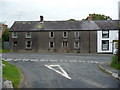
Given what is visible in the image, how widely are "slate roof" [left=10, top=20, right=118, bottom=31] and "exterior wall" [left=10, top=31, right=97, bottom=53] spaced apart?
1173 mm

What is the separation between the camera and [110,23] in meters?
39.4

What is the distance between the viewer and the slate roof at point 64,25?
127 ft

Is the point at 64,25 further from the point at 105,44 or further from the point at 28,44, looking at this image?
the point at 105,44

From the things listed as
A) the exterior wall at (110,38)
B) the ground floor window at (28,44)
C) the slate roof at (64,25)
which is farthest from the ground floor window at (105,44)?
the ground floor window at (28,44)

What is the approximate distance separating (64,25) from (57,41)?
13.9 feet

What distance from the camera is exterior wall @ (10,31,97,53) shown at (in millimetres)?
38156

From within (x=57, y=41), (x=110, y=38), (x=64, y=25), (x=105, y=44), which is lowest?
(x=105, y=44)

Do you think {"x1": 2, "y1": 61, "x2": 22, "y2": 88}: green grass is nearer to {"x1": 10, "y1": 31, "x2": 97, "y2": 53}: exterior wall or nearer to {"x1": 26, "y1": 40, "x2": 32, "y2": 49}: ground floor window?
{"x1": 10, "y1": 31, "x2": 97, "y2": 53}: exterior wall

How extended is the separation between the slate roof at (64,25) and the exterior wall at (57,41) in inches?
46.2

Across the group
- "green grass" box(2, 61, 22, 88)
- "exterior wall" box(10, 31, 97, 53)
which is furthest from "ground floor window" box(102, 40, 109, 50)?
"green grass" box(2, 61, 22, 88)

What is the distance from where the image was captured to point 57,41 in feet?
129

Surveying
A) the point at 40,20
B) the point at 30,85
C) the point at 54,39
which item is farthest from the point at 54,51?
the point at 30,85

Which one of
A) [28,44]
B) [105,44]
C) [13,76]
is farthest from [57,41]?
[13,76]

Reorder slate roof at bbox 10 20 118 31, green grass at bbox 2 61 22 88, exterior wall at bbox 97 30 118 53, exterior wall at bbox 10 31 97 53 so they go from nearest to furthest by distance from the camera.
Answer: green grass at bbox 2 61 22 88 → exterior wall at bbox 97 30 118 53 → exterior wall at bbox 10 31 97 53 → slate roof at bbox 10 20 118 31
